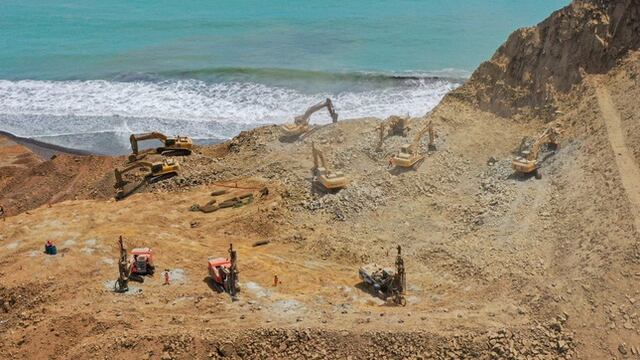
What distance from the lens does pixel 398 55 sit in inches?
2149

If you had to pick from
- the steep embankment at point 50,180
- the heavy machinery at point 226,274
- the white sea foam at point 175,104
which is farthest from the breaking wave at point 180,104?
the heavy machinery at point 226,274

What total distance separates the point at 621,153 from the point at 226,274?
43.5ft

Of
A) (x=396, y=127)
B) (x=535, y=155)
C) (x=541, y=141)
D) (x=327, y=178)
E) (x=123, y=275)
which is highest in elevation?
(x=541, y=141)

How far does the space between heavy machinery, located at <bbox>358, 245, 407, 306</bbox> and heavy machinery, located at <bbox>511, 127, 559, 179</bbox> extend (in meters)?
7.17

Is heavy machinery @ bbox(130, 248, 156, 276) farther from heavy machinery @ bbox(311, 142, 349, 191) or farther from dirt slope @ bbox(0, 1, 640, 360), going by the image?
heavy machinery @ bbox(311, 142, 349, 191)

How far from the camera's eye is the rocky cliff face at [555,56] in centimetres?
2528

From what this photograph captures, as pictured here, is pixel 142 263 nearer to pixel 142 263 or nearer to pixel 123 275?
pixel 142 263

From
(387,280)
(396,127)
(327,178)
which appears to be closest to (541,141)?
(396,127)

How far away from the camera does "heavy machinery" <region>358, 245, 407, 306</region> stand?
1725 centimetres

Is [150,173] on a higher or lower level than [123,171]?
lower

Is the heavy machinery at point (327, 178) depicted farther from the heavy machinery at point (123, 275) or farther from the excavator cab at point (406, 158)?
the heavy machinery at point (123, 275)

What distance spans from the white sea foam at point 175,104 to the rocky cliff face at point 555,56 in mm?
12257

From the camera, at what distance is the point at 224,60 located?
2108 inches

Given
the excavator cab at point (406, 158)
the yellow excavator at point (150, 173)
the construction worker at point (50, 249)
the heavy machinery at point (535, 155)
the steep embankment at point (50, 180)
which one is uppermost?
the heavy machinery at point (535, 155)
